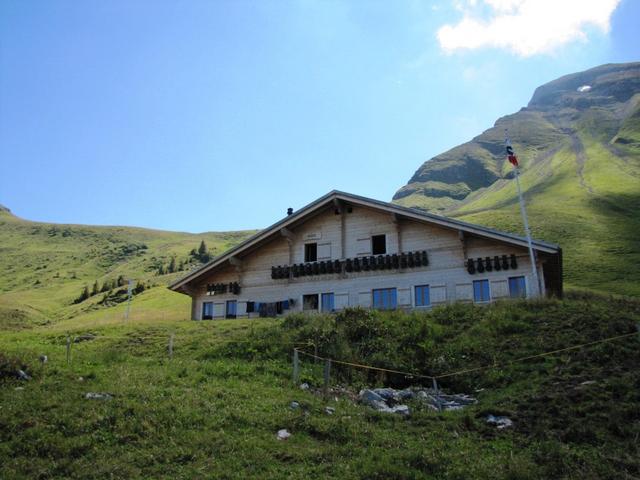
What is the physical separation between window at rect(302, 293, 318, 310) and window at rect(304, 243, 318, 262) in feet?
8.00

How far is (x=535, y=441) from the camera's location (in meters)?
12.7

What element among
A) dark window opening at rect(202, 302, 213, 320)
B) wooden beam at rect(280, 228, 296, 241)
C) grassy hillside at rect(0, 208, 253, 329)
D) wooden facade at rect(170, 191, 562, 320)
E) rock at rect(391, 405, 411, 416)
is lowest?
rock at rect(391, 405, 411, 416)

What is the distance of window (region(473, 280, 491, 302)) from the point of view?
31.5m

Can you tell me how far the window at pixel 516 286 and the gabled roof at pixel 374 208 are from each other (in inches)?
74.1

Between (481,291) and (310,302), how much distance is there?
10194mm

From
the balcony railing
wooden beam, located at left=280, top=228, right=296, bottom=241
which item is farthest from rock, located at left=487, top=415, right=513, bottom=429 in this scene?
wooden beam, located at left=280, top=228, right=296, bottom=241

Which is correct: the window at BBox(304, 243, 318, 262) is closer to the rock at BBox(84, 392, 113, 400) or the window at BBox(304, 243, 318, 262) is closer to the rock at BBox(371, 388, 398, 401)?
the rock at BBox(371, 388, 398, 401)

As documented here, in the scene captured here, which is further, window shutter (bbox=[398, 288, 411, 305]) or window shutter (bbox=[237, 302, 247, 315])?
window shutter (bbox=[237, 302, 247, 315])

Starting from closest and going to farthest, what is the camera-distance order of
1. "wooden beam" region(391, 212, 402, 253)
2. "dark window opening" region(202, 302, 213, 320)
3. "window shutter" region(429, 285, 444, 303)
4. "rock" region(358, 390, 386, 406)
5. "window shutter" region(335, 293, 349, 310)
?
"rock" region(358, 390, 386, 406) < "window shutter" region(429, 285, 444, 303) < "wooden beam" region(391, 212, 402, 253) < "window shutter" region(335, 293, 349, 310) < "dark window opening" region(202, 302, 213, 320)

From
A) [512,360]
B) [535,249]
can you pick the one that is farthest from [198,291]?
[512,360]

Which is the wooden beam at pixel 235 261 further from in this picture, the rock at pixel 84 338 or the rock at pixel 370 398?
the rock at pixel 370 398

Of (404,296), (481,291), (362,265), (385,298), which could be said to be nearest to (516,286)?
(481,291)

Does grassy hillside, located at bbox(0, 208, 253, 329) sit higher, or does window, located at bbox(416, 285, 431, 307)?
grassy hillside, located at bbox(0, 208, 253, 329)

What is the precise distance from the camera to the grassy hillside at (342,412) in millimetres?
11562
